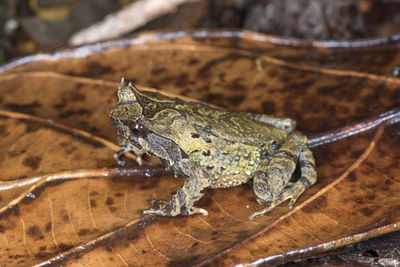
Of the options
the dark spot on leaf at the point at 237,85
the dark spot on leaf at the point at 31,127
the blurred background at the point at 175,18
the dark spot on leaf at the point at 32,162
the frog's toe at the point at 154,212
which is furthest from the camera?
the blurred background at the point at 175,18

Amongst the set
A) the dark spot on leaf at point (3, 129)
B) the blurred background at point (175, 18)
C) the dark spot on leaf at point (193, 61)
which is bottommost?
the dark spot on leaf at point (3, 129)

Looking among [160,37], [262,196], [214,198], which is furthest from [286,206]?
[160,37]

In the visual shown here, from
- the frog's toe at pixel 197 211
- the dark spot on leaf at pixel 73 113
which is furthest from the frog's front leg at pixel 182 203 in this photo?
the dark spot on leaf at pixel 73 113

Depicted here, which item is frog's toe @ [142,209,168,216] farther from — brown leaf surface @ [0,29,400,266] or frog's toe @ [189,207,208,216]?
frog's toe @ [189,207,208,216]

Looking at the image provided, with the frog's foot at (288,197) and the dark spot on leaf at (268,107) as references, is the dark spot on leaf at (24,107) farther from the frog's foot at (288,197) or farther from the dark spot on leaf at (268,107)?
the frog's foot at (288,197)

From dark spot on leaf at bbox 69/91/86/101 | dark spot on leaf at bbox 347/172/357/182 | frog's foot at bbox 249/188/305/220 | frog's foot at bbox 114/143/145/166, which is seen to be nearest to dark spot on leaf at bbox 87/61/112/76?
dark spot on leaf at bbox 69/91/86/101

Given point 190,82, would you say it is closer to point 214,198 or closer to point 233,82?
point 233,82

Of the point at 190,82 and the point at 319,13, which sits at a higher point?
the point at 319,13
